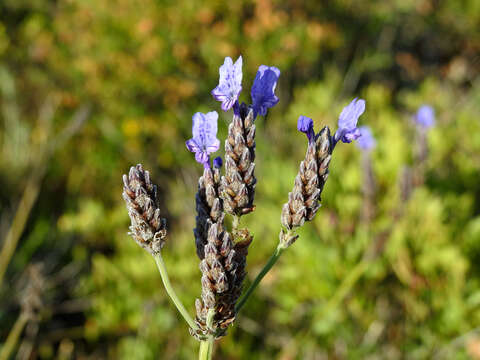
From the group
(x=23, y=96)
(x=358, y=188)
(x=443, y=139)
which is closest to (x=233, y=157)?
(x=358, y=188)

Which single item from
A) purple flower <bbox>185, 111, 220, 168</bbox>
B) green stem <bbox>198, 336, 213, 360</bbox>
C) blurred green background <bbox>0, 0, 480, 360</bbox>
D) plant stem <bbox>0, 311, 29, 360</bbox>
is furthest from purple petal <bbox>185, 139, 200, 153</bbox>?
plant stem <bbox>0, 311, 29, 360</bbox>

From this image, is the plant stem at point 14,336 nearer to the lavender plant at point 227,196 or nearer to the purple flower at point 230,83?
the lavender plant at point 227,196

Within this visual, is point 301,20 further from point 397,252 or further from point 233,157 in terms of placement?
point 233,157

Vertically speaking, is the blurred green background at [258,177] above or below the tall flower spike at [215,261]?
below

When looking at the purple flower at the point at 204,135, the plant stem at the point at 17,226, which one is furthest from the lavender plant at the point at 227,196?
the plant stem at the point at 17,226

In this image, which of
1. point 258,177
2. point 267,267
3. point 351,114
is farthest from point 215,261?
point 258,177

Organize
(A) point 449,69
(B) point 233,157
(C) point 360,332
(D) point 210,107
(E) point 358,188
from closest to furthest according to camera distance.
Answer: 1. (B) point 233,157
2. (C) point 360,332
3. (E) point 358,188
4. (D) point 210,107
5. (A) point 449,69

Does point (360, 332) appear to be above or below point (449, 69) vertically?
below

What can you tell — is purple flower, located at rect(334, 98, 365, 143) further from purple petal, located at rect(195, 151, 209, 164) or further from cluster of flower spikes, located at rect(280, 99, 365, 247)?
purple petal, located at rect(195, 151, 209, 164)
